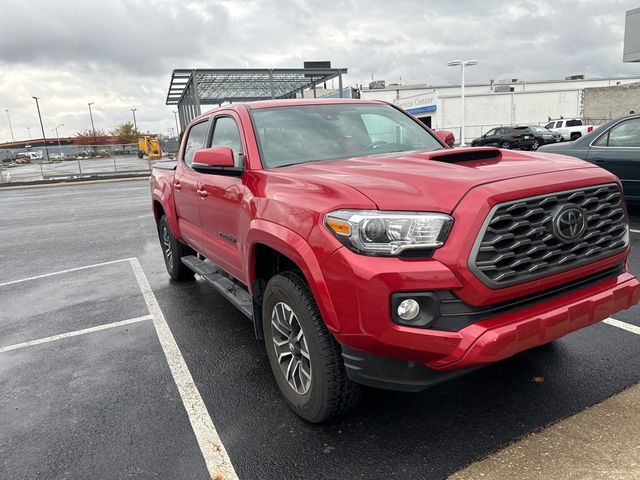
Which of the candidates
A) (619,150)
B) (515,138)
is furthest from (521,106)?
(619,150)

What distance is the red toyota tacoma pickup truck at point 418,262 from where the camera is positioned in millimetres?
2123

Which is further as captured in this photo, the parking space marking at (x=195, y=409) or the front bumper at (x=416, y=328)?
the parking space marking at (x=195, y=409)

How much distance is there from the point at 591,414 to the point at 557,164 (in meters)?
1.42

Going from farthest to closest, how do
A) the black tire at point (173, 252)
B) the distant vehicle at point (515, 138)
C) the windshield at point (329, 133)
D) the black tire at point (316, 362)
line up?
the distant vehicle at point (515, 138)
the black tire at point (173, 252)
the windshield at point (329, 133)
the black tire at point (316, 362)

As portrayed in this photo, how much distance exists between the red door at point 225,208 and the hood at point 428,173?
51 cm

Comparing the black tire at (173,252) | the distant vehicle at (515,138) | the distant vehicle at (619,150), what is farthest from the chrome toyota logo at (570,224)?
the distant vehicle at (515,138)

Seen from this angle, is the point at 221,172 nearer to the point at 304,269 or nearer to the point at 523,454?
the point at 304,269

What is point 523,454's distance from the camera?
95.2 inches

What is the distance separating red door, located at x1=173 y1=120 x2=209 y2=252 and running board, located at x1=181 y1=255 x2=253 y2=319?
0.74 ft

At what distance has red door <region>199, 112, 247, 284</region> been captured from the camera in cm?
342

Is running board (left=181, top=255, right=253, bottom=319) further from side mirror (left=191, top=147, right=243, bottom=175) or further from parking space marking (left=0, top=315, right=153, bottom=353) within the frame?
side mirror (left=191, top=147, right=243, bottom=175)

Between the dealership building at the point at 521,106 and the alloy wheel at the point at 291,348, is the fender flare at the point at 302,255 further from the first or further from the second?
the dealership building at the point at 521,106

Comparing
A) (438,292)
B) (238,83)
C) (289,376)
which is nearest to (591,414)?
(438,292)

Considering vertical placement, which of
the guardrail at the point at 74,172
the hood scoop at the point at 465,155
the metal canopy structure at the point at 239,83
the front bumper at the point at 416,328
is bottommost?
the guardrail at the point at 74,172
